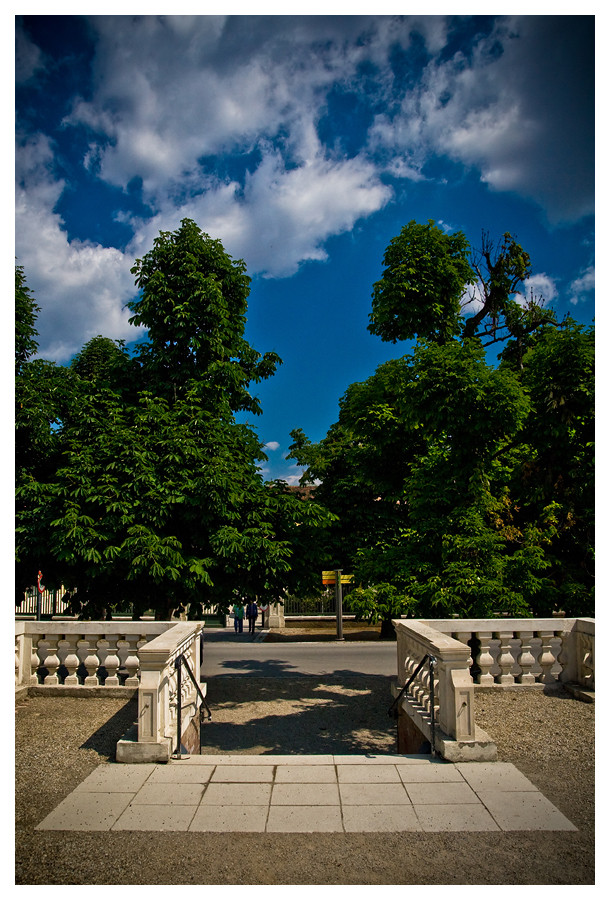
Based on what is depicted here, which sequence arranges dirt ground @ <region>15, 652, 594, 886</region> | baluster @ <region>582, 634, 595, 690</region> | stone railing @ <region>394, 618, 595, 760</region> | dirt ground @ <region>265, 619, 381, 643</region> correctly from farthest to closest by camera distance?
dirt ground @ <region>265, 619, 381, 643</region>
baluster @ <region>582, 634, 595, 690</region>
stone railing @ <region>394, 618, 595, 760</region>
dirt ground @ <region>15, 652, 594, 886</region>

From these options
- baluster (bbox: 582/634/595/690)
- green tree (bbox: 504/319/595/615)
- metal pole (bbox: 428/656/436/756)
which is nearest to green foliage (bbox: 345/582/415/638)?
metal pole (bbox: 428/656/436/756)

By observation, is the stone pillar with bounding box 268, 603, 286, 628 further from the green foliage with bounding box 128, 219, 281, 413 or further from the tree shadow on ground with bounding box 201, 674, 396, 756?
the green foliage with bounding box 128, 219, 281, 413

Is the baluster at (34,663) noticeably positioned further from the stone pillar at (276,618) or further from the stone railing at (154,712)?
the stone pillar at (276,618)

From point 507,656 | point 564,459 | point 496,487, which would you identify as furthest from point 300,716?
point 564,459

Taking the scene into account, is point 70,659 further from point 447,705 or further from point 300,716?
point 447,705

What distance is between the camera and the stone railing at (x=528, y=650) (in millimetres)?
7488

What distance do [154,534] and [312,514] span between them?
114 inches

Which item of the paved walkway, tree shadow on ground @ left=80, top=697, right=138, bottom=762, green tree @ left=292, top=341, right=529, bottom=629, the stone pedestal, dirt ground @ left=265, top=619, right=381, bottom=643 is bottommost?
dirt ground @ left=265, top=619, right=381, bottom=643

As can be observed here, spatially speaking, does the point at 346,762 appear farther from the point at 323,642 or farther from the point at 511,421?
the point at 323,642

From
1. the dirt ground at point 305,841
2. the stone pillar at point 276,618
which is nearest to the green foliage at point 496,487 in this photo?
the dirt ground at point 305,841

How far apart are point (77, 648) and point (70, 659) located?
0.19 metres

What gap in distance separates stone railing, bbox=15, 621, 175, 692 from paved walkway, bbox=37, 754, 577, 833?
2.40 meters

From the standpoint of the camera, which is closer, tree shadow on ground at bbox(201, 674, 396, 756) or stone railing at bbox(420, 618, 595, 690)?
stone railing at bbox(420, 618, 595, 690)

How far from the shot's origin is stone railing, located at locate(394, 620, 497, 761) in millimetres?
5320
